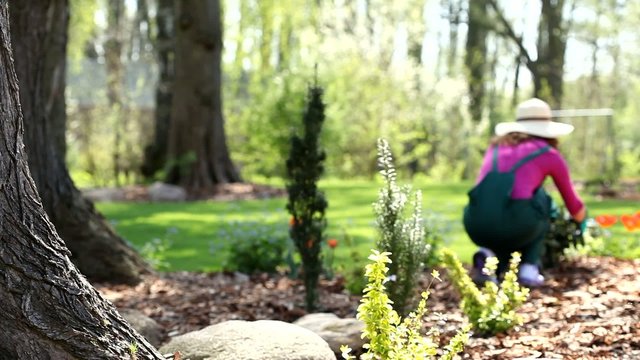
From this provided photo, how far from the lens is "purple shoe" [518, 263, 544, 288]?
258 inches

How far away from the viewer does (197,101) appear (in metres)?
15.6

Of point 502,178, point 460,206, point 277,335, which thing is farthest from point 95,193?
point 277,335

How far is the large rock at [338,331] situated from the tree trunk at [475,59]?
2019cm

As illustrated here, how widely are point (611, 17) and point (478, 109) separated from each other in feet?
33.9

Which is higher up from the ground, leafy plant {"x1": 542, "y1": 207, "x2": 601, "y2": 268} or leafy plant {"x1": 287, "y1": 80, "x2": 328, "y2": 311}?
leafy plant {"x1": 287, "y1": 80, "x2": 328, "y2": 311}

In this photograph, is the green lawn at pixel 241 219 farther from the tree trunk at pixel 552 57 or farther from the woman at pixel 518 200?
the tree trunk at pixel 552 57

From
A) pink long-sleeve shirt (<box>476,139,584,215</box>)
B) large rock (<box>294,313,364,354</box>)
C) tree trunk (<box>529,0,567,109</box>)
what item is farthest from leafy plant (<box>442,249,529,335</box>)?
tree trunk (<box>529,0,567,109</box>)

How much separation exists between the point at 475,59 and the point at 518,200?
810 inches

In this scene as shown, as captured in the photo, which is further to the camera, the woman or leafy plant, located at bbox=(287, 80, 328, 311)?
the woman

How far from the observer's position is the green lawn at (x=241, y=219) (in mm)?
9000

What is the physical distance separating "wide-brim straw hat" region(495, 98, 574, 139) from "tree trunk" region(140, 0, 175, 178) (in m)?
11.5

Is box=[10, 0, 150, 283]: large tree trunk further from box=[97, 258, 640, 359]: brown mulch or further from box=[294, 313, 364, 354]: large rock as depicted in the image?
box=[294, 313, 364, 354]: large rock

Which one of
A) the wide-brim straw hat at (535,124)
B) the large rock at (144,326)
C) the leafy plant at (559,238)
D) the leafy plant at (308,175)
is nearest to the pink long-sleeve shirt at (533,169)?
the wide-brim straw hat at (535,124)

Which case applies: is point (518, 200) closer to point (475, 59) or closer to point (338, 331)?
point (338, 331)
